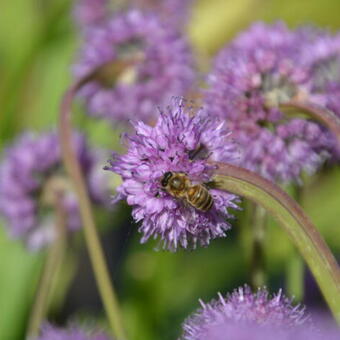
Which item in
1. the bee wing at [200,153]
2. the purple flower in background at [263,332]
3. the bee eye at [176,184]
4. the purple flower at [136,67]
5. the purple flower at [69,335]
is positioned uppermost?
the purple flower at [136,67]

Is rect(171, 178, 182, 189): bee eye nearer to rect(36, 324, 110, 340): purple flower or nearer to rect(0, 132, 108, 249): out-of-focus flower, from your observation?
rect(36, 324, 110, 340): purple flower

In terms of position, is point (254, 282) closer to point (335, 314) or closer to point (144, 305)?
point (335, 314)

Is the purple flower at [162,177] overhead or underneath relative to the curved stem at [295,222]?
overhead

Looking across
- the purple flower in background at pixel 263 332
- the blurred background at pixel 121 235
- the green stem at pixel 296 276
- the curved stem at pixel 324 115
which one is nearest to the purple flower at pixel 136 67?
the blurred background at pixel 121 235

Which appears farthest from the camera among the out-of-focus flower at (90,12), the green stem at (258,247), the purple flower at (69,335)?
the out-of-focus flower at (90,12)

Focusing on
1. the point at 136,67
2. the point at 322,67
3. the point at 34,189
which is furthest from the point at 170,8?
the point at 322,67

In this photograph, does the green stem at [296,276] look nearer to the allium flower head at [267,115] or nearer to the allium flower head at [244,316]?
the allium flower head at [267,115]
